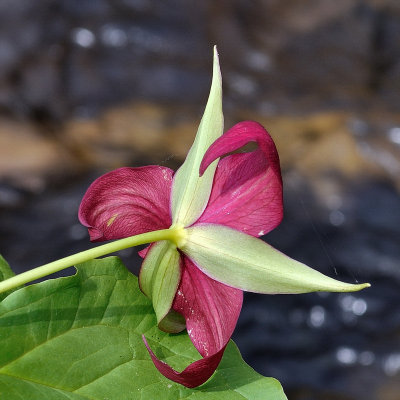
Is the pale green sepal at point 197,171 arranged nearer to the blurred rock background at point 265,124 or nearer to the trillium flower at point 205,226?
the trillium flower at point 205,226

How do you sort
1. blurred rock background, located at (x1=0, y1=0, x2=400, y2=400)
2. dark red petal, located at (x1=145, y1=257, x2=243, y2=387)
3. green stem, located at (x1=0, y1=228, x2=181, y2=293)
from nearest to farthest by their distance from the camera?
green stem, located at (x1=0, y1=228, x2=181, y2=293) → dark red petal, located at (x1=145, y1=257, x2=243, y2=387) → blurred rock background, located at (x1=0, y1=0, x2=400, y2=400)

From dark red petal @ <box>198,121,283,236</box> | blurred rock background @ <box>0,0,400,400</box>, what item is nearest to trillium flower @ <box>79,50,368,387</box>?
dark red petal @ <box>198,121,283,236</box>

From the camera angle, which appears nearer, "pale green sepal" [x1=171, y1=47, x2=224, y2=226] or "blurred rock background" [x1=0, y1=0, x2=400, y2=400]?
"pale green sepal" [x1=171, y1=47, x2=224, y2=226]

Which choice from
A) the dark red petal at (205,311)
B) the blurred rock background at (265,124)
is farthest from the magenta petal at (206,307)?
the blurred rock background at (265,124)

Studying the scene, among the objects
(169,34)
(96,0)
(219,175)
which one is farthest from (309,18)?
(219,175)

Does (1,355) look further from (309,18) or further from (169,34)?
(309,18)

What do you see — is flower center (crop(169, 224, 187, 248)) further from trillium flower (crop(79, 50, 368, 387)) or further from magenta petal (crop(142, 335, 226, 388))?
magenta petal (crop(142, 335, 226, 388))
